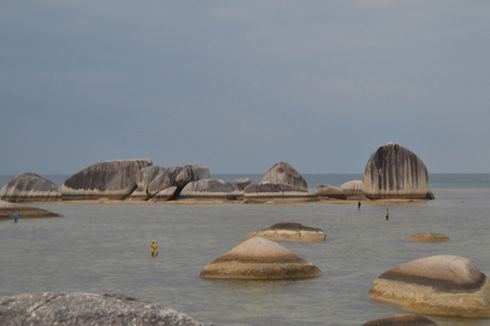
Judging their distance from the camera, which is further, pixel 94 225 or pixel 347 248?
pixel 94 225

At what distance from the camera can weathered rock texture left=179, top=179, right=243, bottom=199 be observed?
8475cm

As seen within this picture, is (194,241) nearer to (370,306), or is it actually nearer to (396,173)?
(370,306)

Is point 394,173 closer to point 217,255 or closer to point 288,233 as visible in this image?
point 288,233

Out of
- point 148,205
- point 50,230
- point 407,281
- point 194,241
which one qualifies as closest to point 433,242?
point 194,241

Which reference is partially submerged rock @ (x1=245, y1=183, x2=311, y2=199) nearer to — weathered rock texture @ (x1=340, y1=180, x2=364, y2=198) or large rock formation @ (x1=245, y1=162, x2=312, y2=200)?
large rock formation @ (x1=245, y1=162, x2=312, y2=200)

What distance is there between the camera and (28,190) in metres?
86.2

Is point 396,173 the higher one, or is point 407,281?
point 396,173

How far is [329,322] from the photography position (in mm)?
17766

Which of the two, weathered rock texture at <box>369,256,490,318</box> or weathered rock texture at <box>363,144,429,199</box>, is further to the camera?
weathered rock texture at <box>363,144,429,199</box>

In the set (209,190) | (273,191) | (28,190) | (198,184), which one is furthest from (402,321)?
(28,190)

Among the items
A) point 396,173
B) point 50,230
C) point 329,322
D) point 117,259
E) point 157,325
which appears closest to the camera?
point 157,325

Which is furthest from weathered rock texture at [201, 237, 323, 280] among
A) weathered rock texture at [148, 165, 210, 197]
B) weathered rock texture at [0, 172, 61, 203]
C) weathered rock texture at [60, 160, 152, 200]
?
weathered rock texture at [60, 160, 152, 200]

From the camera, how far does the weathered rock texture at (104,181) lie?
8962 cm

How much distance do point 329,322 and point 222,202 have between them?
6535cm
